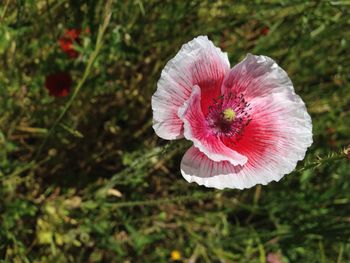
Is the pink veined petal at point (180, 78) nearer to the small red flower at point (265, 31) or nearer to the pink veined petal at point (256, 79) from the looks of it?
the pink veined petal at point (256, 79)

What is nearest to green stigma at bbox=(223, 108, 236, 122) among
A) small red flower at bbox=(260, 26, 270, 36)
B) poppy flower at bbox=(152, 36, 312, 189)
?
poppy flower at bbox=(152, 36, 312, 189)

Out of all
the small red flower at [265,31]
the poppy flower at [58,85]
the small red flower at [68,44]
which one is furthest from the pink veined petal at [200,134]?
the small red flower at [265,31]

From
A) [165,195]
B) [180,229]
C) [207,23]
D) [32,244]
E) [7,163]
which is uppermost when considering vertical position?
[207,23]

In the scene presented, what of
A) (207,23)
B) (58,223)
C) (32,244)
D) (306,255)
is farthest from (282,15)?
(32,244)

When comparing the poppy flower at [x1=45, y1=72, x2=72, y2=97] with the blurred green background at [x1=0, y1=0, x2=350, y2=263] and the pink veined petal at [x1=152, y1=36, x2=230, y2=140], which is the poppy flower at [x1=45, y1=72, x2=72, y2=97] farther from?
the pink veined petal at [x1=152, y1=36, x2=230, y2=140]

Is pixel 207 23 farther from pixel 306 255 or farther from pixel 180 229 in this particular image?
pixel 306 255

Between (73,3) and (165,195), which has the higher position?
(73,3)
